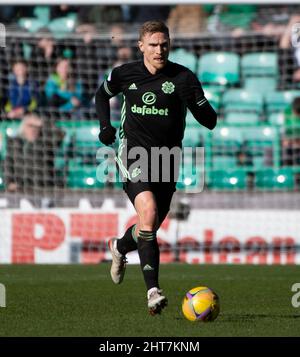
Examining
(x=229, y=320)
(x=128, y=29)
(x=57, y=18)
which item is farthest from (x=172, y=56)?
(x=229, y=320)

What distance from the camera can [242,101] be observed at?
15672 millimetres

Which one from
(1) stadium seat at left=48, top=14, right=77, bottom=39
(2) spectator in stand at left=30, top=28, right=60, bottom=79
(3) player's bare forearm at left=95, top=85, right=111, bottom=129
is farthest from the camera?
(1) stadium seat at left=48, top=14, right=77, bottom=39

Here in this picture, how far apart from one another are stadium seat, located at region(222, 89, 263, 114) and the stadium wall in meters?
3.04

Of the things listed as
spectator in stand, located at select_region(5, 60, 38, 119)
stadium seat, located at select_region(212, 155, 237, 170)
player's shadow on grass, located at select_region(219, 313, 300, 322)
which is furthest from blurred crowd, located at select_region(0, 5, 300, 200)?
player's shadow on grass, located at select_region(219, 313, 300, 322)

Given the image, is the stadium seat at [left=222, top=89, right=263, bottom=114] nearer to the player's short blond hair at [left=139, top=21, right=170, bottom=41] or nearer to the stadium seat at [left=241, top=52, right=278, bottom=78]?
the stadium seat at [left=241, top=52, right=278, bottom=78]

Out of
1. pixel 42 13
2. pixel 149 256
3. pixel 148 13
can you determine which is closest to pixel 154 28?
pixel 149 256

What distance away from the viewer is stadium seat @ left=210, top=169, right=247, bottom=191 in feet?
46.1

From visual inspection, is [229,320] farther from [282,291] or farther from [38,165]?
[38,165]

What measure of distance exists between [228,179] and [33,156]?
9.59ft

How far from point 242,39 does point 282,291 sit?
7.71 metres

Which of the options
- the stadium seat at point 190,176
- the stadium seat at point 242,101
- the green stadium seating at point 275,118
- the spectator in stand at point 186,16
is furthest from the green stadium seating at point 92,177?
the spectator in stand at point 186,16

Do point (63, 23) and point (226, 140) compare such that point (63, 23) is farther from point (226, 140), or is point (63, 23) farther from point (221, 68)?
point (226, 140)

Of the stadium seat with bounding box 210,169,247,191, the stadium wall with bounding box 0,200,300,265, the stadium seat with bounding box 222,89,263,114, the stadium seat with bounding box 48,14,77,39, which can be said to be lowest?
the stadium wall with bounding box 0,200,300,265

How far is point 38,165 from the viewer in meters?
14.2
